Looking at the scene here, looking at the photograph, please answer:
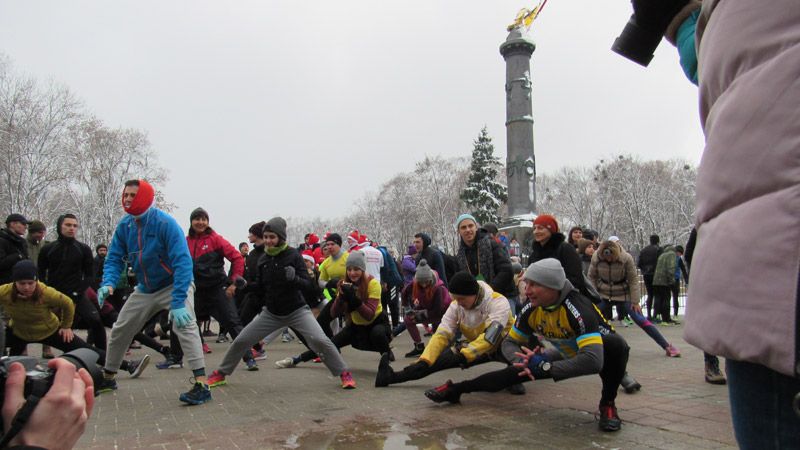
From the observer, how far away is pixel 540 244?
6.52m

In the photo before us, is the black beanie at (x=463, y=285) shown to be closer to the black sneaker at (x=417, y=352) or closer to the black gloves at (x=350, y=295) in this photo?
the black gloves at (x=350, y=295)

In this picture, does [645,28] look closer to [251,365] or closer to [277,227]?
[277,227]

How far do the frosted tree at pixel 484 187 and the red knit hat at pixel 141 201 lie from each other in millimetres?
43863

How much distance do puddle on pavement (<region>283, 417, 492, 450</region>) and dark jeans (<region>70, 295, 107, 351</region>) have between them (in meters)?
4.56

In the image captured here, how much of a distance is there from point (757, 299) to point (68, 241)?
29.4 ft

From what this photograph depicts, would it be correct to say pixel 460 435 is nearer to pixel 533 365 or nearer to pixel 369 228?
pixel 533 365

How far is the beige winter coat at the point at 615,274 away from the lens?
335 inches

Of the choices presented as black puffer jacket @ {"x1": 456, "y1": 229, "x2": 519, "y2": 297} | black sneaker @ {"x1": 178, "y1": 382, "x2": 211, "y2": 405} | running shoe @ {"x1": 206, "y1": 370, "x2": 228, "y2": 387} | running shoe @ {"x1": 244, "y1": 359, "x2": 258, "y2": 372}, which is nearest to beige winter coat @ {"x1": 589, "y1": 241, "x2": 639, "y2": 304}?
black puffer jacket @ {"x1": 456, "y1": 229, "x2": 519, "y2": 297}

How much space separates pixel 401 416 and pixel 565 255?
101 inches

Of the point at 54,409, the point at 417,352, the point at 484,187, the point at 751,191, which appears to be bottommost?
the point at 417,352

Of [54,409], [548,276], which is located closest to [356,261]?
[548,276]

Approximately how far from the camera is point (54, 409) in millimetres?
1264

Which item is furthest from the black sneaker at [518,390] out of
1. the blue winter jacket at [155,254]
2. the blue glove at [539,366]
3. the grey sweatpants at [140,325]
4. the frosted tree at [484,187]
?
the frosted tree at [484,187]

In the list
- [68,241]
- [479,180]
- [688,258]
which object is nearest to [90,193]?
[479,180]
